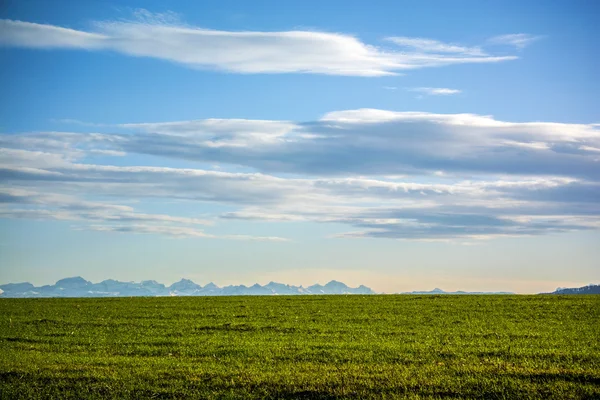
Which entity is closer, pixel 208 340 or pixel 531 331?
pixel 208 340

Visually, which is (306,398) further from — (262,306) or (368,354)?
(262,306)

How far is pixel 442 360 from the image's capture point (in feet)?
78.8

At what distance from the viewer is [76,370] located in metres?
22.7

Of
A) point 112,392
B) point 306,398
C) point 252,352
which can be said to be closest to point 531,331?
→ point 252,352

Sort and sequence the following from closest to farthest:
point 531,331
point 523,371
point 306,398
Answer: point 306,398, point 523,371, point 531,331

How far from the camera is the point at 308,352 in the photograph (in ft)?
86.0

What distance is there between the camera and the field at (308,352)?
19.6 metres

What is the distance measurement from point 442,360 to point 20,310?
124ft

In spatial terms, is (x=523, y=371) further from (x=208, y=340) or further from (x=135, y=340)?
(x=135, y=340)

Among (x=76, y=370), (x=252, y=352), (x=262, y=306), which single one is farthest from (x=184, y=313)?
(x=76, y=370)

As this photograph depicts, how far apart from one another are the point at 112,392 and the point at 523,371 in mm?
12849

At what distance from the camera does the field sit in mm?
19641

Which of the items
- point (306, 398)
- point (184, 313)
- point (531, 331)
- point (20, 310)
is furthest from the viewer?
point (20, 310)

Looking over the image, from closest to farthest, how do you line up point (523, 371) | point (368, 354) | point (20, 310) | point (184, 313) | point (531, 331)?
point (523, 371) → point (368, 354) → point (531, 331) → point (184, 313) → point (20, 310)
